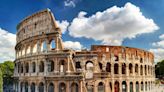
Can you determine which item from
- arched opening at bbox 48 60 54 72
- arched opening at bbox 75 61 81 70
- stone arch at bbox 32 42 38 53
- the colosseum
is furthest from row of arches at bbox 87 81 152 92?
stone arch at bbox 32 42 38 53

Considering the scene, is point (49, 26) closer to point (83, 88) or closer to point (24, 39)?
point (24, 39)

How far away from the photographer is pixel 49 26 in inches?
1565

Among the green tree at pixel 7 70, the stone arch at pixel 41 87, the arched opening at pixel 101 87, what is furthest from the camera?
the green tree at pixel 7 70

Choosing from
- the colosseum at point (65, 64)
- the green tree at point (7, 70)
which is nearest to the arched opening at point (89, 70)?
the colosseum at point (65, 64)

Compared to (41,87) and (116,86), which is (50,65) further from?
(116,86)

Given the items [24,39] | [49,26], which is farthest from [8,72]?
[49,26]

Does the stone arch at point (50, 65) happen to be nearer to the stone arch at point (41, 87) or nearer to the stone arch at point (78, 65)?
the stone arch at point (41, 87)

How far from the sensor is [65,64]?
37625 mm

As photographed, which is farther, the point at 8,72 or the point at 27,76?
the point at 8,72

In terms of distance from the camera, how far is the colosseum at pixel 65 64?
123ft

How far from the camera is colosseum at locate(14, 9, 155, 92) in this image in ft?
123

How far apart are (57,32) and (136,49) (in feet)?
49.6

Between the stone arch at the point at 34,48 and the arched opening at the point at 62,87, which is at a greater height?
the stone arch at the point at 34,48

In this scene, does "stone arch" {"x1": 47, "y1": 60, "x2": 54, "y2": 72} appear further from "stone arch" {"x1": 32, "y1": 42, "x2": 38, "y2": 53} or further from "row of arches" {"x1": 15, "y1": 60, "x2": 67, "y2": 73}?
"stone arch" {"x1": 32, "y1": 42, "x2": 38, "y2": 53}
